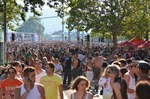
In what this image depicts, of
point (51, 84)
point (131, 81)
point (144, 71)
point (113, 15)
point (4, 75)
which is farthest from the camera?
point (113, 15)

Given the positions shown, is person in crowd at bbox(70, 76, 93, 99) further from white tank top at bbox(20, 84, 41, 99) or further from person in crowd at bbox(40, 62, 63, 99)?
person in crowd at bbox(40, 62, 63, 99)

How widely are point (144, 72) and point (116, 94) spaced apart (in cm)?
103

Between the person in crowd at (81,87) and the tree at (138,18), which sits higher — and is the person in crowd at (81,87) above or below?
below

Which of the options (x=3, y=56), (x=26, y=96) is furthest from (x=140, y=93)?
(x=3, y=56)

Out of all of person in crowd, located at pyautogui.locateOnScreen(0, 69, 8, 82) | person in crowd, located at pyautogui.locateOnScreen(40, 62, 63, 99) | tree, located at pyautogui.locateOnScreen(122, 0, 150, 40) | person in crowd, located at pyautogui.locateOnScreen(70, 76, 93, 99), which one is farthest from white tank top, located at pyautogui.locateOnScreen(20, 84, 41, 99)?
tree, located at pyautogui.locateOnScreen(122, 0, 150, 40)

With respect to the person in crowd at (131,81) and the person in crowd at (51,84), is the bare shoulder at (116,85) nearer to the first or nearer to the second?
the person in crowd at (131,81)

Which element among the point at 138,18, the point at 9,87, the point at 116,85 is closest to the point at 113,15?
the point at 138,18

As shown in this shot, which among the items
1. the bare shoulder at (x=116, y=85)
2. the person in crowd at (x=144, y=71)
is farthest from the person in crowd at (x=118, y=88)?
the person in crowd at (x=144, y=71)

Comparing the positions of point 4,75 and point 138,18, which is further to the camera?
point 138,18

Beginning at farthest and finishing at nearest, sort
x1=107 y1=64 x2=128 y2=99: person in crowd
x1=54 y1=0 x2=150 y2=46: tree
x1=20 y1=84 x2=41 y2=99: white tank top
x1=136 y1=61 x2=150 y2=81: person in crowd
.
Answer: x1=54 y1=0 x2=150 y2=46: tree → x1=136 y1=61 x2=150 y2=81: person in crowd → x1=20 y1=84 x2=41 y2=99: white tank top → x1=107 y1=64 x2=128 y2=99: person in crowd

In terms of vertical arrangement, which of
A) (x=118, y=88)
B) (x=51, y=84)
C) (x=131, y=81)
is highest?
(x=118, y=88)

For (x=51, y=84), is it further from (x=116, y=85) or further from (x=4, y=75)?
(x=116, y=85)

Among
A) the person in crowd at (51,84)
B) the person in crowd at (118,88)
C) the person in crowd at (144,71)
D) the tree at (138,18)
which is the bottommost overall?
the person in crowd at (51,84)

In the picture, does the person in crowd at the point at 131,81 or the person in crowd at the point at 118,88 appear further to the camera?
the person in crowd at the point at 131,81
